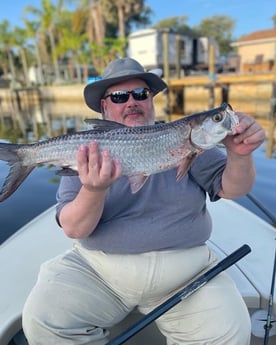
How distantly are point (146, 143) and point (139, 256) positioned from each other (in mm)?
704

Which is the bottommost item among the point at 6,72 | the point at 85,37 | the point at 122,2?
the point at 6,72

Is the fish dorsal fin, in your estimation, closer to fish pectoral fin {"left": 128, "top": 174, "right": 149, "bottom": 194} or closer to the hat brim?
fish pectoral fin {"left": 128, "top": 174, "right": 149, "bottom": 194}

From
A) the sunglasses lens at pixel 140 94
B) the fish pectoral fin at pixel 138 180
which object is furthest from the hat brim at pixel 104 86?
the fish pectoral fin at pixel 138 180

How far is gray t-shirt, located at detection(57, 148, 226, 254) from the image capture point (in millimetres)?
2168

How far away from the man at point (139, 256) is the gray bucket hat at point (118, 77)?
0.74m

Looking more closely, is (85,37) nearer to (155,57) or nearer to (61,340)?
(155,57)

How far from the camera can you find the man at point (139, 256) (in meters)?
1.92

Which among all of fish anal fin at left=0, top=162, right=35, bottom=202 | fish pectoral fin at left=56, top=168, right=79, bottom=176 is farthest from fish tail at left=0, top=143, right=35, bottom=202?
fish pectoral fin at left=56, top=168, right=79, bottom=176

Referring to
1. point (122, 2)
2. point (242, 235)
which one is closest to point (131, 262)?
point (242, 235)

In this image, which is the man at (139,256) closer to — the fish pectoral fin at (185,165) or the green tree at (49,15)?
the fish pectoral fin at (185,165)

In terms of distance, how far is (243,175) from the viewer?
2162 millimetres

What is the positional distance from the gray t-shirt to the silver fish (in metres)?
0.25

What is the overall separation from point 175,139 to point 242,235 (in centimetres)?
167

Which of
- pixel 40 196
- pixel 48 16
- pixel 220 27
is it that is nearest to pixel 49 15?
pixel 48 16
